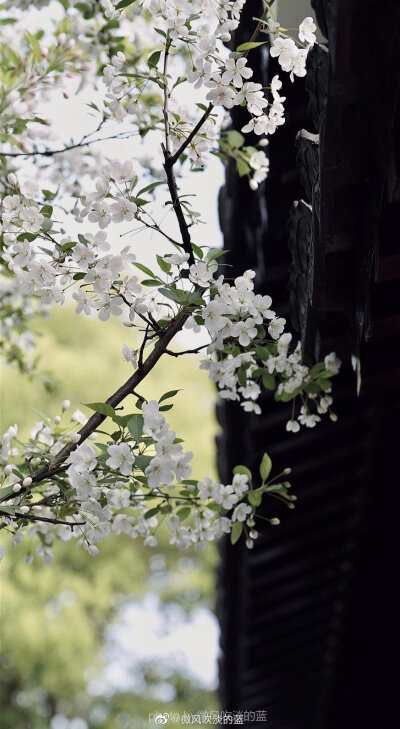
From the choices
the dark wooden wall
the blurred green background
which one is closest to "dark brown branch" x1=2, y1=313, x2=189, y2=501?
the dark wooden wall

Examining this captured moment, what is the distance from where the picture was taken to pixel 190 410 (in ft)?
32.1

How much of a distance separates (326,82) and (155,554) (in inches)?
365

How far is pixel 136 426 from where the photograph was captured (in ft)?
3.83

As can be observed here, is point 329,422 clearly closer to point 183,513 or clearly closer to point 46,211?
point 183,513

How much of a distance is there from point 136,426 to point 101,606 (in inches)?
309

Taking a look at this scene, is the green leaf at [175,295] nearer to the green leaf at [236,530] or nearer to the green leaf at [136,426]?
the green leaf at [136,426]

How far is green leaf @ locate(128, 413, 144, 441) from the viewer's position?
3.81 ft

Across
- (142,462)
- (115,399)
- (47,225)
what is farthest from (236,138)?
(142,462)

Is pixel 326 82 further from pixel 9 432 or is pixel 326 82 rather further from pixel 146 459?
pixel 9 432

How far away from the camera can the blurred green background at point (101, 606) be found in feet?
24.9

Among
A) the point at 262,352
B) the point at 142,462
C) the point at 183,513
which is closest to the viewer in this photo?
the point at 142,462

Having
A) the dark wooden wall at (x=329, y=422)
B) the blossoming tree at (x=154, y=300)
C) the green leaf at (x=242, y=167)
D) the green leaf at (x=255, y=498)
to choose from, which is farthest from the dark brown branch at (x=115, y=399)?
the green leaf at (x=242, y=167)

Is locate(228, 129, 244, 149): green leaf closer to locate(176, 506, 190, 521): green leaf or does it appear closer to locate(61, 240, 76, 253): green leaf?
locate(61, 240, 76, 253): green leaf

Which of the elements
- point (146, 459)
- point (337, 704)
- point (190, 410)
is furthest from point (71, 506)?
point (190, 410)
